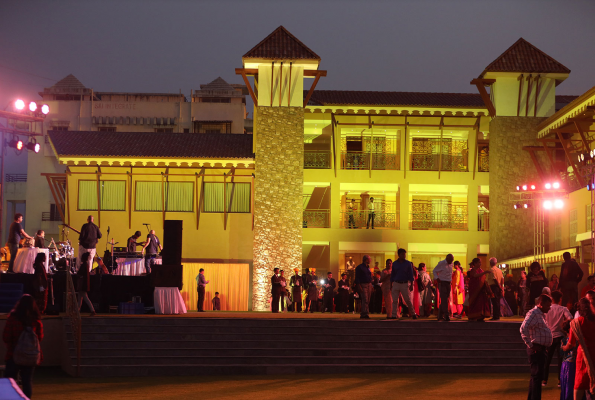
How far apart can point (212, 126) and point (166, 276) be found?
2558 cm

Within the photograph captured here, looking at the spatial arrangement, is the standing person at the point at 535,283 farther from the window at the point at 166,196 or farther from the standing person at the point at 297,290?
the window at the point at 166,196

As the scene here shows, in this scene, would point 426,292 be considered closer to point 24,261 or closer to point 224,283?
point 24,261

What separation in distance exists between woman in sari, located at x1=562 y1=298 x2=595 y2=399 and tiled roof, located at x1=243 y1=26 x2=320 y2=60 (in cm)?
1966

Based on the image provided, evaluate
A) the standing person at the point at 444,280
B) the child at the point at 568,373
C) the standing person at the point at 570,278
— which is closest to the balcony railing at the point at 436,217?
the standing person at the point at 444,280

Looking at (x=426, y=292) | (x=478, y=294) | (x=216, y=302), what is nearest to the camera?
(x=478, y=294)

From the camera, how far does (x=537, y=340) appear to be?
9484 mm

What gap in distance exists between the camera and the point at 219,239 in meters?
28.5

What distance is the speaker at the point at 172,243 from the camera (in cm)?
1830

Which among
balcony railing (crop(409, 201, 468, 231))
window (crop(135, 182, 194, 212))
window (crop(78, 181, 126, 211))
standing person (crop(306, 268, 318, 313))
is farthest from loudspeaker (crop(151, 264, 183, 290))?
balcony railing (crop(409, 201, 468, 231))

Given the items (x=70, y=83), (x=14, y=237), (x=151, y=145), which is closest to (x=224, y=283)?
(x=151, y=145)

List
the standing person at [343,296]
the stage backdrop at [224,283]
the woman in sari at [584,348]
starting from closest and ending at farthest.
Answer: the woman in sari at [584,348], the standing person at [343,296], the stage backdrop at [224,283]

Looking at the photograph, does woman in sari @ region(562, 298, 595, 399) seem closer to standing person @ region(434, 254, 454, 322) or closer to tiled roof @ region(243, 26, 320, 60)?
standing person @ region(434, 254, 454, 322)

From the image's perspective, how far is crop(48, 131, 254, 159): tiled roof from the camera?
2809 centimetres

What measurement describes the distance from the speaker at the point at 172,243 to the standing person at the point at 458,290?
6845 mm
